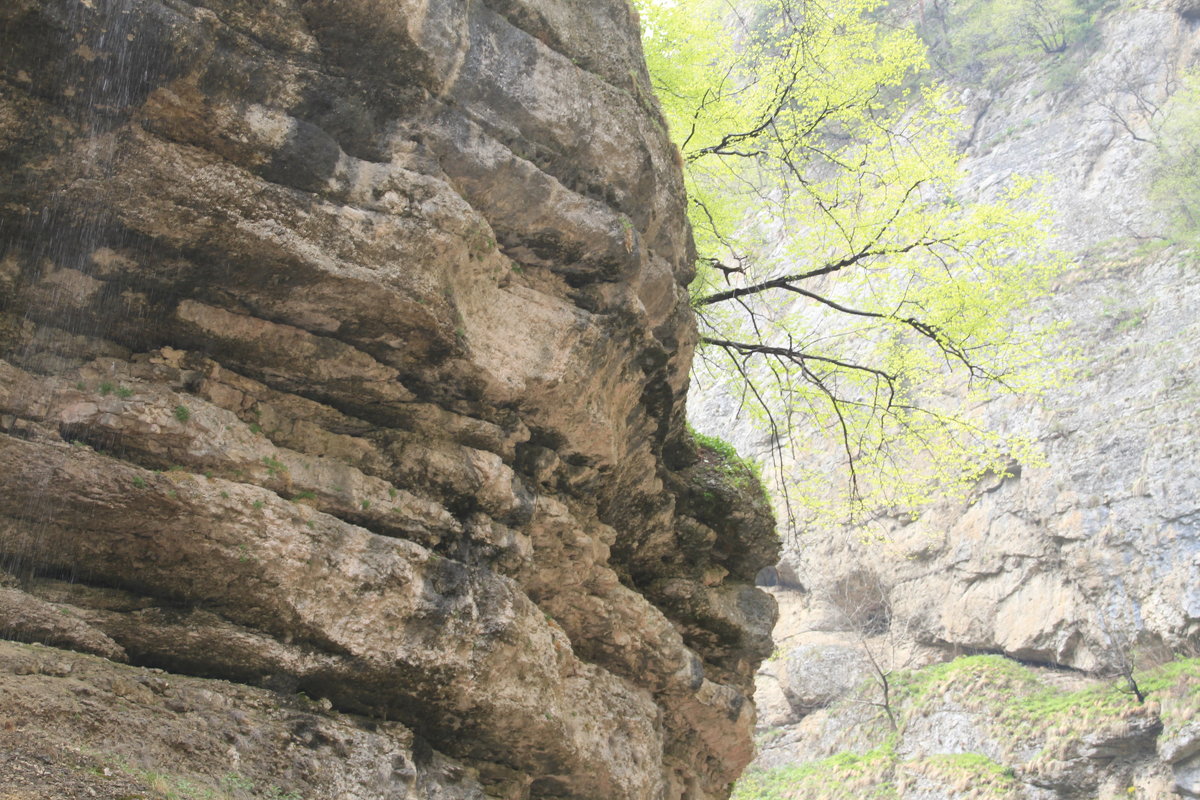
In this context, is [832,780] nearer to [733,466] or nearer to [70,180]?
[733,466]

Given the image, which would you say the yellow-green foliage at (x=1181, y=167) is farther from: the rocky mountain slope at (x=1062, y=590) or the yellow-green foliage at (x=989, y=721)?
the yellow-green foliage at (x=989, y=721)

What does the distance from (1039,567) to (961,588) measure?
2.16 m

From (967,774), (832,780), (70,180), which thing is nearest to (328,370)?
A: (70,180)

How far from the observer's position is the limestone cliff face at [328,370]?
4598 millimetres

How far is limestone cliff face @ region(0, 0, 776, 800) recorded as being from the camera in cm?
460

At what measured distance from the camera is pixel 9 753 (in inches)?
138

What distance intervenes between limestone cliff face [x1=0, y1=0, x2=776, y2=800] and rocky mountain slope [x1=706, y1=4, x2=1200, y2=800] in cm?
1256

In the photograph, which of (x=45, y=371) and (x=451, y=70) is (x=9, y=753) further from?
(x=451, y=70)

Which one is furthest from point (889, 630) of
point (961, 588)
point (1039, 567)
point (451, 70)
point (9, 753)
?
point (9, 753)

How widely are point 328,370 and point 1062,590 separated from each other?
72.4 ft

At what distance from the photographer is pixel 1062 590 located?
23.0 m

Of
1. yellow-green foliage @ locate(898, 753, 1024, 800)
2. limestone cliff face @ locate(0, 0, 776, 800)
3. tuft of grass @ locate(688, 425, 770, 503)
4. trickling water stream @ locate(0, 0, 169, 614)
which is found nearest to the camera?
limestone cliff face @ locate(0, 0, 776, 800)

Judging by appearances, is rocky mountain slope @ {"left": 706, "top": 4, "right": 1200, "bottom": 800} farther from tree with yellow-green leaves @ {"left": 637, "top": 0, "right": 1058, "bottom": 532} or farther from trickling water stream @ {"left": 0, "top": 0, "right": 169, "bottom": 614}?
trickling water stream @ {"left": 0, "top": 0, "right": 169, "bottom": 614}

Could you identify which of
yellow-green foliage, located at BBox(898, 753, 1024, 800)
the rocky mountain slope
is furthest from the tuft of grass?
yellow-green foliage, located at BBox(898, 753, 1024, 800)
